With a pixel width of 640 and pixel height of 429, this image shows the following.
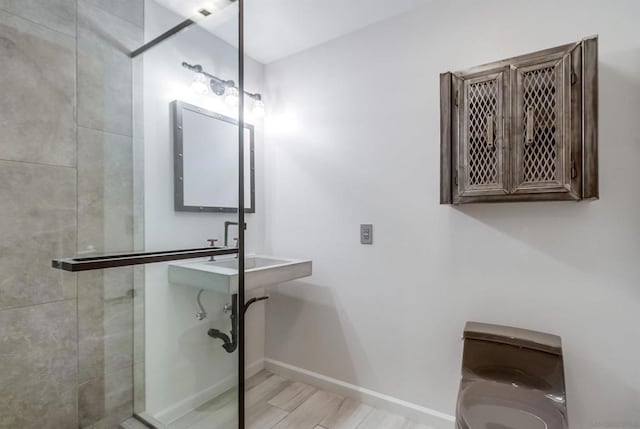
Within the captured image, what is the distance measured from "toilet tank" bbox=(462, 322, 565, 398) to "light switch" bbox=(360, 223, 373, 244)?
739 millimetres

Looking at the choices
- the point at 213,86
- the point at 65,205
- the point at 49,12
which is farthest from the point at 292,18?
the point at 65,205

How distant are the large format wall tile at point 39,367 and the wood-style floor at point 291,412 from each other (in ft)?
1.70

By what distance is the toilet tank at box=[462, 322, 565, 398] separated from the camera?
1417 millimetres

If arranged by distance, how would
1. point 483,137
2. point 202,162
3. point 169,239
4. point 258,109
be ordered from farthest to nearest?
point 258,109
point 202,162
point 169,239
point 483,137

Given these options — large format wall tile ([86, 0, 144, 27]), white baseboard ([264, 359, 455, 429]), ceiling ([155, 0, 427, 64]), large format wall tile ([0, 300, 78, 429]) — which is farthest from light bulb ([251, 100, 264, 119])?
white baseboard ([264, 359, 455, 429])

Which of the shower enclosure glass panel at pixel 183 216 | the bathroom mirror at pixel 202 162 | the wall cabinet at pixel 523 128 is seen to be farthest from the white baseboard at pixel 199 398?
the wall cabinet at pixel 523 128

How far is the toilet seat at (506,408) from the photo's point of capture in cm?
120

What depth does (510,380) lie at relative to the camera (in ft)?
4.91

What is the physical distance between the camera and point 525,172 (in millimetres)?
1457

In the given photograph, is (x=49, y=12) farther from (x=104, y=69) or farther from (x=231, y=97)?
(x=231, y=97)

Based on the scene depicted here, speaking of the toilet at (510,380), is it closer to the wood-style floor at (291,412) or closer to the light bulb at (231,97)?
the wood-style floor at (291,412)

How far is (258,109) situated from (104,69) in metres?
1.09

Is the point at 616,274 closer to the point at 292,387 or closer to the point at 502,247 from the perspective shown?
the point at 502,247

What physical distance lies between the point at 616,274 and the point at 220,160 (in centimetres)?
200
